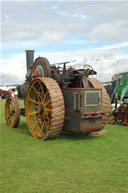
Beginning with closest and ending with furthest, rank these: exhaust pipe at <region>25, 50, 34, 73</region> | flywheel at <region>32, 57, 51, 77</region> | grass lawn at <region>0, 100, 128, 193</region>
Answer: grass lawn at <region>0, 100, 128, 193</region> < flywheel at <region>32, 57, 51, 77</region> < exhaust pipe at <region>25, 50, 34, 73</region>

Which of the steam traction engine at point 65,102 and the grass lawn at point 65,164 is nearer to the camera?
the grass lawn at point 65,164

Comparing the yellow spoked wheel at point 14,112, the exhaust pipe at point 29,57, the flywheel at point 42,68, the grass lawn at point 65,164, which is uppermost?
the exhaust pipe at point 29,57

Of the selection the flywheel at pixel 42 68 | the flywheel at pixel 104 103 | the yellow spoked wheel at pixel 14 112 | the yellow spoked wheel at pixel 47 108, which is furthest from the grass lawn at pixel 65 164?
the flywheel at pixel 42 68

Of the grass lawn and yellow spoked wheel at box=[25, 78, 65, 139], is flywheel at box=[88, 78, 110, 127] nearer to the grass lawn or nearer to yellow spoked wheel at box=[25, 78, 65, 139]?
the grass lawn

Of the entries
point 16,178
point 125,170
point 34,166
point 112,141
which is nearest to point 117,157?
point 125,170

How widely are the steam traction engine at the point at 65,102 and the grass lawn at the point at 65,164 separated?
0.42m

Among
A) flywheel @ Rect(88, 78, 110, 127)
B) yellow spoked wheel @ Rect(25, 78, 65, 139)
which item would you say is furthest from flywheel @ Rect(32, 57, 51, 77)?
flywheel @ Rect(88, 78, 110, 127)

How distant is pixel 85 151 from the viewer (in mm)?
5195

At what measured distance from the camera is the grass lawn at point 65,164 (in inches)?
137

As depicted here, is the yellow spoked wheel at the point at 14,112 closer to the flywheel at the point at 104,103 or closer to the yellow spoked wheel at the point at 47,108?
the yellow spoked wheel at the point at 47,108

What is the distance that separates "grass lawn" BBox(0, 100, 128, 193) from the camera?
11.4 ft

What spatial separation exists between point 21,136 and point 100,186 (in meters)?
3.74

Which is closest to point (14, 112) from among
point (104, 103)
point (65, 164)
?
point (104, 103)

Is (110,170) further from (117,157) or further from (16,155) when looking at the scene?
(16,155)
